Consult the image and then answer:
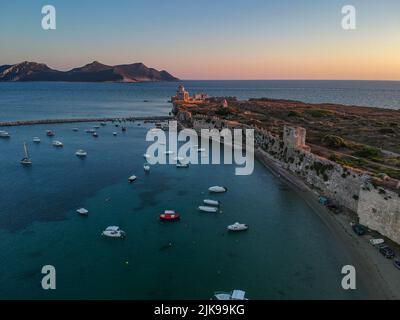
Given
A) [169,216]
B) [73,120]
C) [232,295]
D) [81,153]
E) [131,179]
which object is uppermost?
[73,120]

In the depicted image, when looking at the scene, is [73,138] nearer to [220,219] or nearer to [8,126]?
[8,126]

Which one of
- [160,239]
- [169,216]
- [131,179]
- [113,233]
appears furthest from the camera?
[131,179]

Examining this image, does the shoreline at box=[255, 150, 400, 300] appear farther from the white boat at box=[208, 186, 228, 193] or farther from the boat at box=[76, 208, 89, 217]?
the boat at box=[76, 208, 89, 217]

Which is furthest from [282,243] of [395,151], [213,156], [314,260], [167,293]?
[213,156]

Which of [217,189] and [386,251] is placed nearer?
[386,251]

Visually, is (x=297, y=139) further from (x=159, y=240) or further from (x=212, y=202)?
(x=159, y=240)

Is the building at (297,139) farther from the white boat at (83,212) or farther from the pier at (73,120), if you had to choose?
the pier at (73,120)

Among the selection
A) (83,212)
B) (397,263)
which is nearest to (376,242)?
(397,263)
